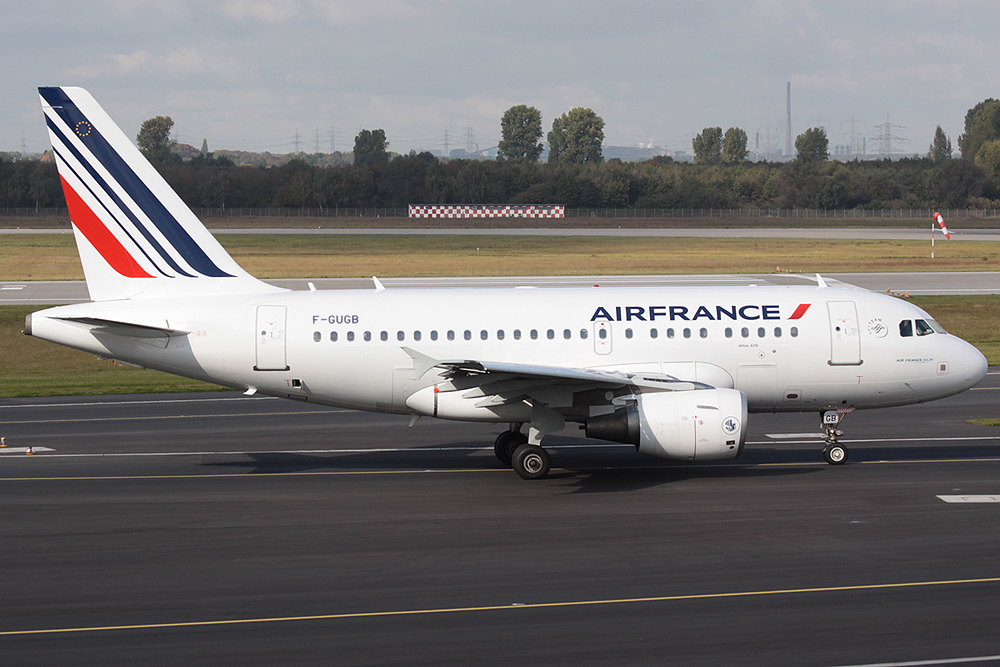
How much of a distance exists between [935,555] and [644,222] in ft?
445

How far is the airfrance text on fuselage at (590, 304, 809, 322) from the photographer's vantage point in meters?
Answer: 23.5

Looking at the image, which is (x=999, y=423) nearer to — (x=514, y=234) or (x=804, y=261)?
(x=804, y=261)

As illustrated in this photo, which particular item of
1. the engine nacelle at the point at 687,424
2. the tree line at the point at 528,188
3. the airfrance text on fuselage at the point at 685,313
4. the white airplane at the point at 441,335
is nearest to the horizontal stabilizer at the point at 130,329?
the white airplane at the point at 441,335

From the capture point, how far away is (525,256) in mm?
90625

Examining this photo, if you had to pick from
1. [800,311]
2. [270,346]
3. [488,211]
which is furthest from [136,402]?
[488,211]

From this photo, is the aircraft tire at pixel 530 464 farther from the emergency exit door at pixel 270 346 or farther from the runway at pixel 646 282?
the runway at pixel 646 282

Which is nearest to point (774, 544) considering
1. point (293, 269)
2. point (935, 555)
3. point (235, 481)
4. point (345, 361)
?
point (935, 555)

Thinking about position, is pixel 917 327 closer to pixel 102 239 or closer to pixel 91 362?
pixel 102 239

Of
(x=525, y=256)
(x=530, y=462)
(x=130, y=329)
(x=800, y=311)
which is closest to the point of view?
(x=530, y=462)

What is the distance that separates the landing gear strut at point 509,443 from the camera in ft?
80.1

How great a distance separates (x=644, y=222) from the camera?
149875mm

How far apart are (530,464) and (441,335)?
369cm

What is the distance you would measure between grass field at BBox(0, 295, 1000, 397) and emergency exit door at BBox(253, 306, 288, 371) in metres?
15.6

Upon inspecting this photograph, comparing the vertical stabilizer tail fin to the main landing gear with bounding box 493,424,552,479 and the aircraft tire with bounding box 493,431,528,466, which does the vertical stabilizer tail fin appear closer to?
the aircraft tire with bounding box 493,431,528,466
